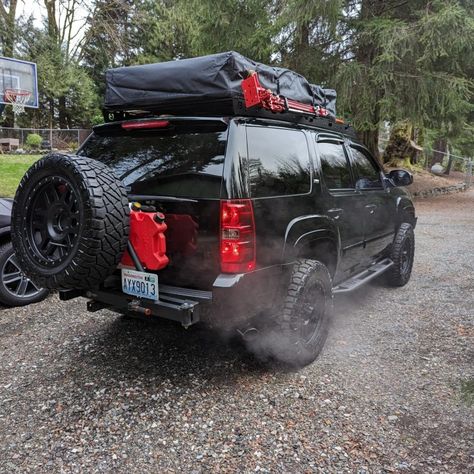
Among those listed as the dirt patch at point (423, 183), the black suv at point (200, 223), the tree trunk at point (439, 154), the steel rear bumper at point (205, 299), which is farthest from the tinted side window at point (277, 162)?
the tree trunk at point (439, 154)

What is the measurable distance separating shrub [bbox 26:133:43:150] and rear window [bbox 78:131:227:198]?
20.6 meters

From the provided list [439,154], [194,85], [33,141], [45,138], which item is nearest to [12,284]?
[194,85]

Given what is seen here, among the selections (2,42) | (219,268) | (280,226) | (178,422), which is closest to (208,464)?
(178,422)

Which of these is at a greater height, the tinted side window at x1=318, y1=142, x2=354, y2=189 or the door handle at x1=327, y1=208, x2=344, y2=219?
the tinted side window at x1=318, y1=142, x2=354, y2=189

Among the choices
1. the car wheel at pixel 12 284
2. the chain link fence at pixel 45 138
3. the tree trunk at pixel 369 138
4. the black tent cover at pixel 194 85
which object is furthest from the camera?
the chain link fence at pixel 45 138

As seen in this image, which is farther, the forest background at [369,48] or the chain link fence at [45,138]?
the chain link fence at [45,138]

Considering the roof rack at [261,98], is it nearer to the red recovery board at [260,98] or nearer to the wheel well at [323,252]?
the red recovery board at [260,98]

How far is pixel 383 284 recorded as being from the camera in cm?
558

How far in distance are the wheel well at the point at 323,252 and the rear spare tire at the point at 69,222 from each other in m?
1.40

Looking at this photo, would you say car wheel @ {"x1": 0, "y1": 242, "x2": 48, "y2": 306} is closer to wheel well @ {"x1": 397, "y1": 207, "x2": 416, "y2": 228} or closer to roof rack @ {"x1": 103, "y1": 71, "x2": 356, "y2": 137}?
roof rack @ {"x1": 103, "y1": 71, "x2": 356, "y2": 137}

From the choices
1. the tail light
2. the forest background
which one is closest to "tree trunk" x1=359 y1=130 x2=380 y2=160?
the forest background

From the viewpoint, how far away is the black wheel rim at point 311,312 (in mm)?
3329

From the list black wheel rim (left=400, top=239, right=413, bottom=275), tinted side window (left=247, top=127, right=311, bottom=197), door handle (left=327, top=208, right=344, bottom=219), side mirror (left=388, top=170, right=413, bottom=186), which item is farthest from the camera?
black wheel rim (left=400, top=239, right=413, bottom=275)

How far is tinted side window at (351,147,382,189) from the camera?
15.0 ft
